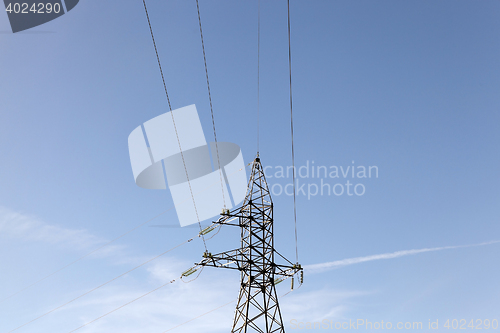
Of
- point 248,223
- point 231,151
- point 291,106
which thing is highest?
point 231,151

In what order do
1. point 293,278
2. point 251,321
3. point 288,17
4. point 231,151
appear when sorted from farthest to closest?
point 231,151 < point 293,278 < point 251,321 < point 288,17

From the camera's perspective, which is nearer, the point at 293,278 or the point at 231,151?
the point at 293,278

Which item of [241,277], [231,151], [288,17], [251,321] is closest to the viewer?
[288,17]

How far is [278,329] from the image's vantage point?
2002 cm

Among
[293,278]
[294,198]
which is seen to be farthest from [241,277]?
[294,198]

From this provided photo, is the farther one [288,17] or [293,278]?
[293,278]

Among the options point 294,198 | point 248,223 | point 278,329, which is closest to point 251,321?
point 278,329

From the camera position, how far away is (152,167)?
29750mm

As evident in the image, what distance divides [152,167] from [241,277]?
12789mm

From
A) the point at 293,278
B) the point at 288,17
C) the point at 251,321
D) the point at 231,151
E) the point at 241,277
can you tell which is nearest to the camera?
the point at 288,17

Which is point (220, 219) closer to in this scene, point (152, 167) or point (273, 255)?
point (273, 255)

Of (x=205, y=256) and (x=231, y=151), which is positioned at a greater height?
Result: (x=231, y=151)

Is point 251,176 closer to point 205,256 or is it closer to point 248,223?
point 248,223

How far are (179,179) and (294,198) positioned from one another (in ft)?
A: 35.3
